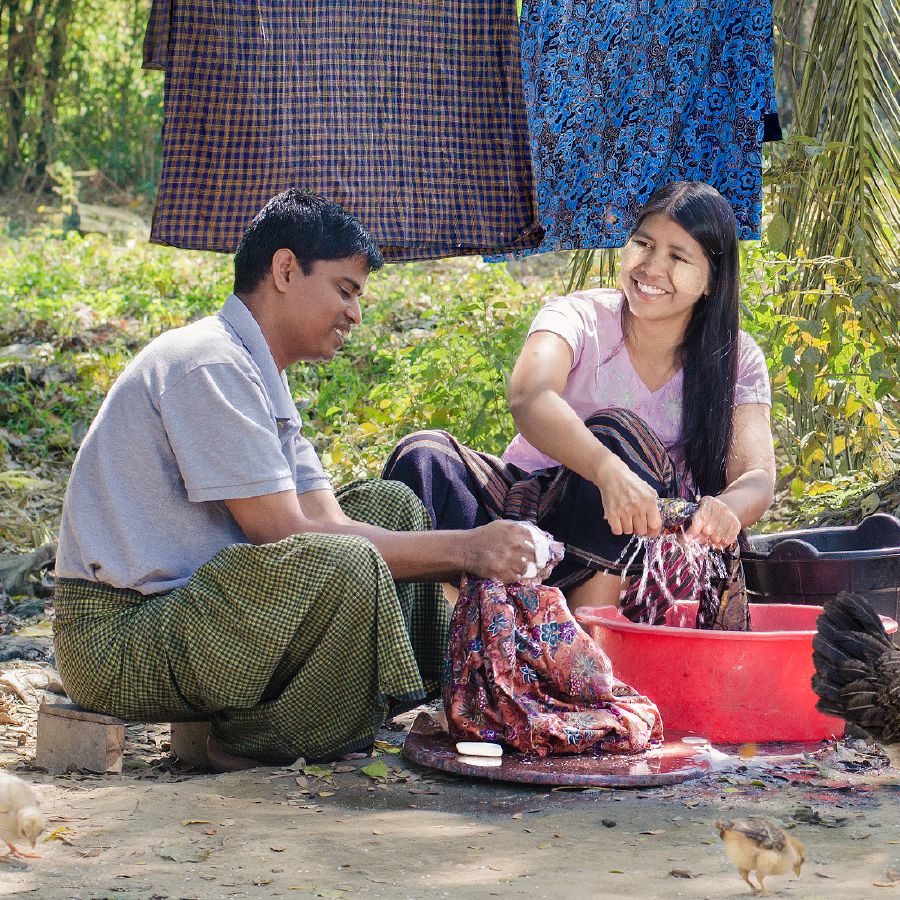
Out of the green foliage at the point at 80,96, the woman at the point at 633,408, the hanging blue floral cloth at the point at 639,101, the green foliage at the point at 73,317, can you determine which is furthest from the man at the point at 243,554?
the green foliage at the point at 80,96

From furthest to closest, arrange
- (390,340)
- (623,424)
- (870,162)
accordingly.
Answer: (390,340), (870,162), (623,424)

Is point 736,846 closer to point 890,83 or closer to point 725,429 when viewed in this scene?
point 725,429

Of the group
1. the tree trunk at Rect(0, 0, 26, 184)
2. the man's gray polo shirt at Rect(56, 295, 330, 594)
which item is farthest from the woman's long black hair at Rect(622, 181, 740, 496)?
the tree trunk at Rect(0, 0, 26, 184)

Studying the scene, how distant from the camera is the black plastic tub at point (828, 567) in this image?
3.54 m

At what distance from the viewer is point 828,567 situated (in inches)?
142

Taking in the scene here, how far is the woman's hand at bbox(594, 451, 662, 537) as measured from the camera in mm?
3311

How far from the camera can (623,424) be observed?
142 inches

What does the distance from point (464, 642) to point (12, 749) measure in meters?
1.22

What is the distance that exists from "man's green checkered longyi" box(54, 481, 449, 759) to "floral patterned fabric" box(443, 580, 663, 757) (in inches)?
8.1

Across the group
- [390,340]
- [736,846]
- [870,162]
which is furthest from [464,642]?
[390,340]

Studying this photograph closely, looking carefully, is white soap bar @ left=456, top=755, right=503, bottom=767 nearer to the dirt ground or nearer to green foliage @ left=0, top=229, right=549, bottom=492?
the dirt ground

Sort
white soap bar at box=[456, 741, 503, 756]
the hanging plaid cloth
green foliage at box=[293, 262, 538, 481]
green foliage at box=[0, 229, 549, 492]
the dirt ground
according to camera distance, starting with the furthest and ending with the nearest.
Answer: green foliage at box=[0, 229, 549, 492]
green foliage at box=[293, 262, 538, 481]
the hanging plaid cloth
white soap bar at box=[456, 741, 503, 756]
the dirt ground

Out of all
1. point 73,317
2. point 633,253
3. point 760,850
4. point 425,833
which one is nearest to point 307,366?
point 73,317

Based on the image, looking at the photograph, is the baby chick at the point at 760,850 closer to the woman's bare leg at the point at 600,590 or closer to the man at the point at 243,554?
the man at the point at 243,554
